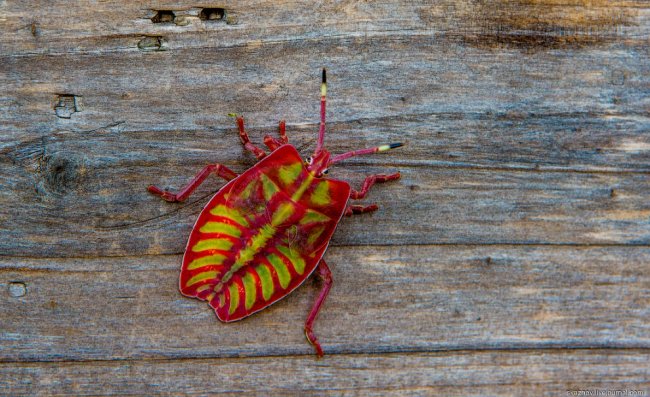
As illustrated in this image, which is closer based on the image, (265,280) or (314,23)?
(265,280)

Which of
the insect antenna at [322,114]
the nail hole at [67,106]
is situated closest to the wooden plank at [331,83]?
the nail hole at [67,106]

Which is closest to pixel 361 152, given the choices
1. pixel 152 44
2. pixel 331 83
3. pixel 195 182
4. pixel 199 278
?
pixel 331 83

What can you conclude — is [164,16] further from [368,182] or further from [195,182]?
[368,182]

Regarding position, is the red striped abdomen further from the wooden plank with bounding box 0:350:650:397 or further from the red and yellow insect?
the wooden plank with bounding box 0:350:650:397

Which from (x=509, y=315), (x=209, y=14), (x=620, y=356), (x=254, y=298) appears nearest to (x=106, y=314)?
(x=254, y=298)

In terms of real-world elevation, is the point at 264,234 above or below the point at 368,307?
above

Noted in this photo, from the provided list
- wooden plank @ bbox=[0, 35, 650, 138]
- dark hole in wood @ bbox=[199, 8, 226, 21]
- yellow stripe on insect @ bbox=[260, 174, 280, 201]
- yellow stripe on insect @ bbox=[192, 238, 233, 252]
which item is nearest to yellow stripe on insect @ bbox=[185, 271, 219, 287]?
yellow stripe on insect @ bbox=[192, 238, 233, 252]

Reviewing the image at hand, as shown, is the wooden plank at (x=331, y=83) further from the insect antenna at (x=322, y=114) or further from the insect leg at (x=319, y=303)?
the insect leg at (x=319, y=303)
